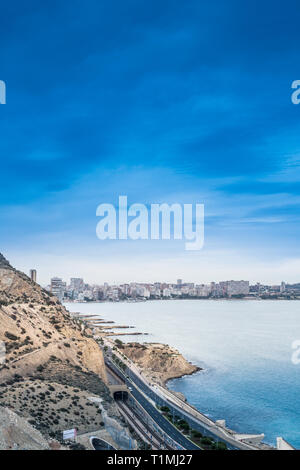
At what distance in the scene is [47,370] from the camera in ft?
63.3

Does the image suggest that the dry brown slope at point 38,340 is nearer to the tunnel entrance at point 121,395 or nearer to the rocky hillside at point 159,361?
the tunnel entrance at point 121,395

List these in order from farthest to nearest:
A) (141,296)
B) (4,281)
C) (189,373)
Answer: (141,296) → (189,373) → (4,281)

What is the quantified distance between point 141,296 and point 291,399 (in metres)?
155

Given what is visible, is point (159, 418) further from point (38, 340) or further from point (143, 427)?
point (38, 340)

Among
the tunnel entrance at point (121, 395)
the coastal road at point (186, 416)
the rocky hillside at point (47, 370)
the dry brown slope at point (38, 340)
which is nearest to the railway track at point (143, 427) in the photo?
the tunnel entrance at point (121, 395)

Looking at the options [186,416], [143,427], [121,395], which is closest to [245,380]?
[186,416]

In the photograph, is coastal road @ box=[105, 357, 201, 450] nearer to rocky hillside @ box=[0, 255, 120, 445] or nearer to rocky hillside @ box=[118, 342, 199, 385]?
rocky hillside @ box=[0, 255, 120, 445]

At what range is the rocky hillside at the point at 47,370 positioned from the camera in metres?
14.1

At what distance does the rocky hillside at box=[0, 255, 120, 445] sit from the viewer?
556 inches

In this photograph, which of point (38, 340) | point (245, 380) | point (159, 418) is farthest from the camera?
point (245, 380)

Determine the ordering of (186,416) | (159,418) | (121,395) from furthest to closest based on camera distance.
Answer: (121,395) < (186,416) < (159,418)

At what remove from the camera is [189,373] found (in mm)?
38000

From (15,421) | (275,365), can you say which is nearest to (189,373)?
(275,365)
